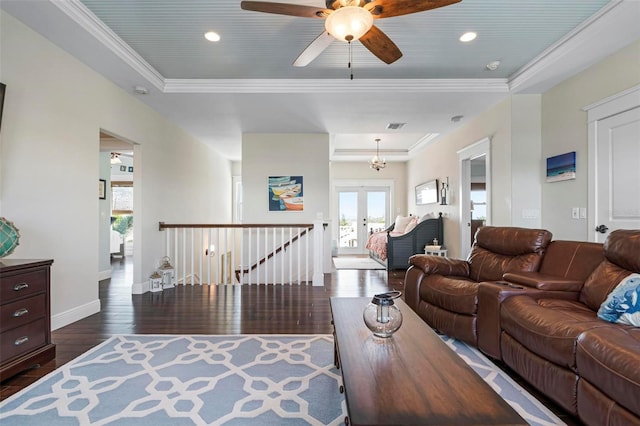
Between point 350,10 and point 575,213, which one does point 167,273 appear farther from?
point 575,213

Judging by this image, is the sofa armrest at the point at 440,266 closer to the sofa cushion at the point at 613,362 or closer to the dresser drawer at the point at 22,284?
the sofa cushion at the point at 613,362

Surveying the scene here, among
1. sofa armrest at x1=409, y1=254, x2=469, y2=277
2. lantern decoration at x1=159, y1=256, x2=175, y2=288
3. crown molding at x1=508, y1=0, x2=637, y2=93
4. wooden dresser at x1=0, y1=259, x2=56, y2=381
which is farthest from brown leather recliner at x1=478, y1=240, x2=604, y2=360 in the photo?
lantern decoration at x1=159, y1=256, x2=175, y2=288

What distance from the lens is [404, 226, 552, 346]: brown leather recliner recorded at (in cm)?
258

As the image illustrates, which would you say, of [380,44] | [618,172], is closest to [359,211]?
[618,172]

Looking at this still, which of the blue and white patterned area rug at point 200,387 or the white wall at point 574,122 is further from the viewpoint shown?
the white wall at point 574,122

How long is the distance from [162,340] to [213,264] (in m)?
5.04

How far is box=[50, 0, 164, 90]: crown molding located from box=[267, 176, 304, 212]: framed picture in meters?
2.62

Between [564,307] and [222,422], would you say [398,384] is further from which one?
[564,307]

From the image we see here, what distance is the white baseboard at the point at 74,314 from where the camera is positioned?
295cm

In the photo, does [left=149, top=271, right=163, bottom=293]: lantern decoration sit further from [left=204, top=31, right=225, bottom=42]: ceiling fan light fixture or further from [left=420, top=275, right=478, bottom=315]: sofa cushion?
[left=420, top=275, right=478, bottom=315]: sofa cushion

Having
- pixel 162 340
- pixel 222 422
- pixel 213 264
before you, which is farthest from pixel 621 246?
pixel 213 264

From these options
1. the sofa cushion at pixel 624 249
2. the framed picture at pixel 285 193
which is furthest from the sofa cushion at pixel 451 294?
the framed picture at pixel 285 193

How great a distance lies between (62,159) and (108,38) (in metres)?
1.23

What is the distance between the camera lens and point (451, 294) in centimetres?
269
